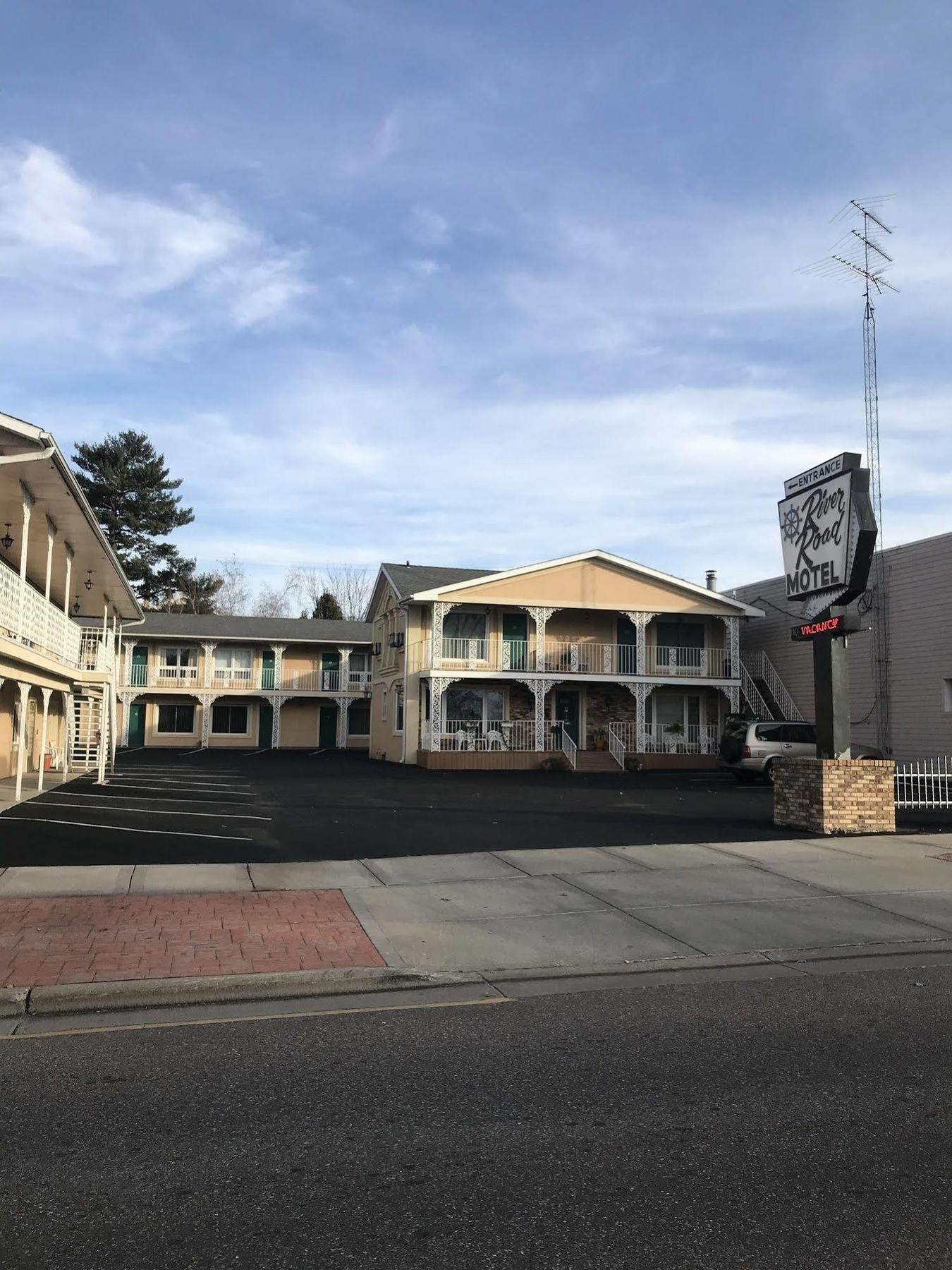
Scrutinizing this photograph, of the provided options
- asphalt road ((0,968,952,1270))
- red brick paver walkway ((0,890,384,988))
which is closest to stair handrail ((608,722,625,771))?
red brick paver walkway ((0,890,384,988))

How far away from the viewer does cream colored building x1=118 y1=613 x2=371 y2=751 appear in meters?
44.8

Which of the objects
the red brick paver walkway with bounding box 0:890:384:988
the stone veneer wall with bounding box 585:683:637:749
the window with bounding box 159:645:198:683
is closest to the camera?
the red brick paver walkway with bounding box 0:890:384:988

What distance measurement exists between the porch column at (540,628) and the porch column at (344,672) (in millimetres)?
14984

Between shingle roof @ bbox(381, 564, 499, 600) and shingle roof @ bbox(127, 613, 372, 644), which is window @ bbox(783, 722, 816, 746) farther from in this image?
shingle roof @ bbox(127, 613, 372, 644)

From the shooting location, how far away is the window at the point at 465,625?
34312mm

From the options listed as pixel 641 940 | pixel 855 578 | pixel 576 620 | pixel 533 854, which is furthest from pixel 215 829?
pixel 576 620

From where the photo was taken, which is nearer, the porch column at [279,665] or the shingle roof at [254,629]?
the shingle roof at [254,629]

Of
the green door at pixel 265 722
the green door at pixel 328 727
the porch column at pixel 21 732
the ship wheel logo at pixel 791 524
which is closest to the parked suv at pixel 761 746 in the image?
the ship wheel logo at pixel 791 524

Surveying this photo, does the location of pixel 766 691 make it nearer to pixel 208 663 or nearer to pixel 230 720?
pixel 208 663

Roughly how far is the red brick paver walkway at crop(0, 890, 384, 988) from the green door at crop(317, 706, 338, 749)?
38.2 m

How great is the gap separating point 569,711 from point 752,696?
643cm

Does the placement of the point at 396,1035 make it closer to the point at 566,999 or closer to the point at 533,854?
the point at 566,999

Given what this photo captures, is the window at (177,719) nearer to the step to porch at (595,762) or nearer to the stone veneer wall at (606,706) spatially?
the stone veneer wall at (606,706)

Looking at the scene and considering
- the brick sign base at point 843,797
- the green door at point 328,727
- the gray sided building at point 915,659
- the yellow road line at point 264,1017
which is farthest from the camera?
the green door at point 328,727
